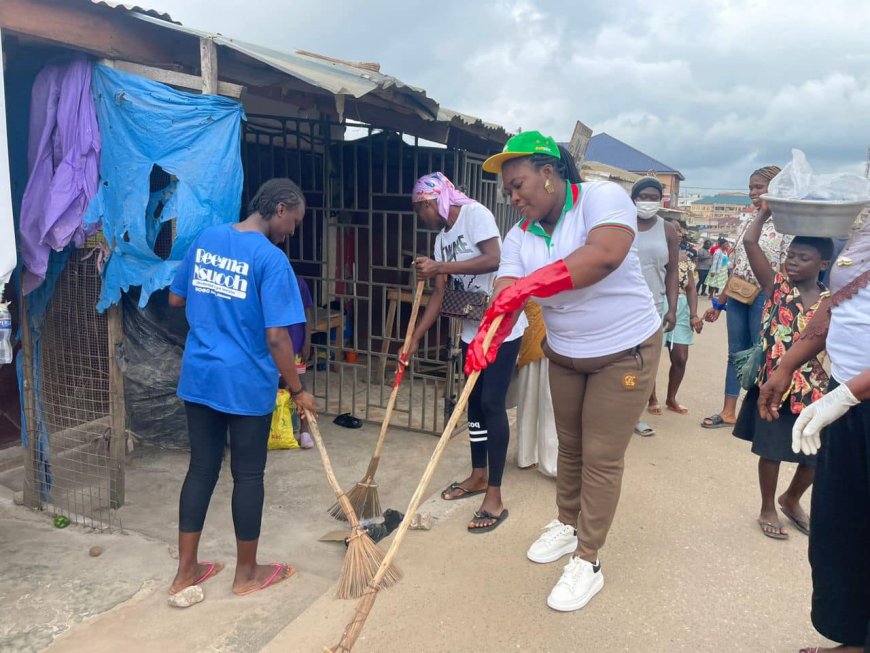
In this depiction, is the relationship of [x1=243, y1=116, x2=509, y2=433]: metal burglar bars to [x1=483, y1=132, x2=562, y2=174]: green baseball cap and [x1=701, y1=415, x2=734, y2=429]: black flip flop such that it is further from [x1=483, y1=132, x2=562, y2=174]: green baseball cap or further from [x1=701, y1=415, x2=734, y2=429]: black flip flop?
[x1=483, y1=132, x2=562, y2=174]: green baseball cap

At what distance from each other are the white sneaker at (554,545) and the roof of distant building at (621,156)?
2652 centimetres

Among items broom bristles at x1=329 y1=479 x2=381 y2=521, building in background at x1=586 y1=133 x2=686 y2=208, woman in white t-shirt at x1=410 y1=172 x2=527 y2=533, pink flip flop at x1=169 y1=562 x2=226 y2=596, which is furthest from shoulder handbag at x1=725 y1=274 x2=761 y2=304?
building in background at x1=586 y1=133 x2=686 y2=208

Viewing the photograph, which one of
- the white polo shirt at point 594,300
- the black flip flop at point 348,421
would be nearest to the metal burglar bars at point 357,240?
the black flip flop at point 348,421

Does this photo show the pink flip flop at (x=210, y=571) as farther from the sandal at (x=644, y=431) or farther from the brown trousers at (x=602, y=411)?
the sandal at (x=644, y=431)

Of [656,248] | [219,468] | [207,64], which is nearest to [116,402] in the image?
[219,468]

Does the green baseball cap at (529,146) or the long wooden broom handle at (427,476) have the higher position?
the green baseball cap at (529,146)

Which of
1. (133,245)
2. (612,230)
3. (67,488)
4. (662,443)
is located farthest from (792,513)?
(67,488)

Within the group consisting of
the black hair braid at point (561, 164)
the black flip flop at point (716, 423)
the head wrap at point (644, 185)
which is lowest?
the black flip flop at point (716, 423)

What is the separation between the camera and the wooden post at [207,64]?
3293 millimetres

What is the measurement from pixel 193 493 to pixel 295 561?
737 millimetres

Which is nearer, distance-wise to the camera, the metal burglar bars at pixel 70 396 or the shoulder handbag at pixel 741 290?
the metal burglar bars at pixel 70 396

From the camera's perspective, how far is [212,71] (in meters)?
3.32

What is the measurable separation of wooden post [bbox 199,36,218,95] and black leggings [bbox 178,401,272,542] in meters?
1.68

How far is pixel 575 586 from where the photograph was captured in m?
2.72
